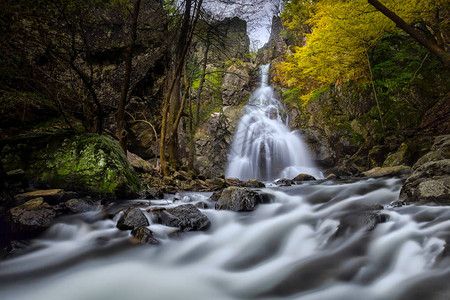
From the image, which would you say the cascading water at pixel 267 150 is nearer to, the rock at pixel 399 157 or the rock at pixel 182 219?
the rock at pixel 399 157

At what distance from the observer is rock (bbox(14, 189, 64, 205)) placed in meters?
3.53

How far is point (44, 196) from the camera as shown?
3.69m

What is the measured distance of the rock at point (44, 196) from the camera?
3.53 m

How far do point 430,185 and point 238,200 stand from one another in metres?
3.21

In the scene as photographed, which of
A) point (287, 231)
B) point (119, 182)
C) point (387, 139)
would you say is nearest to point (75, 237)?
point (119, 182)

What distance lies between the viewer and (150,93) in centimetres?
1206

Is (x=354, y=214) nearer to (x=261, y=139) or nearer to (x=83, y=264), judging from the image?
(x=83, y=264)

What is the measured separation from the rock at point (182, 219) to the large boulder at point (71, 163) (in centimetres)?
145

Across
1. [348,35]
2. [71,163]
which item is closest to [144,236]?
[71,163]

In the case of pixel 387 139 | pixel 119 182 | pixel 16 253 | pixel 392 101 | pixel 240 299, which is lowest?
pixel 240 299

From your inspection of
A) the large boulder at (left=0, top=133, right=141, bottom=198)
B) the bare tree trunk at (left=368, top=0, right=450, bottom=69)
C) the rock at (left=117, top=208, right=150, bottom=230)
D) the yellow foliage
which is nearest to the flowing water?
the rock at (left=117, top=208, right=150, bottom=230)

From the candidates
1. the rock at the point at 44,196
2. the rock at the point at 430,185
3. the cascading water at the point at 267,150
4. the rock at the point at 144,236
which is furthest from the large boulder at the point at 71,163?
the cascading water at the point at 267,150

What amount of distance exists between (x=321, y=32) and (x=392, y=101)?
4239 mm

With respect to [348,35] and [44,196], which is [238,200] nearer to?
[44,196]
